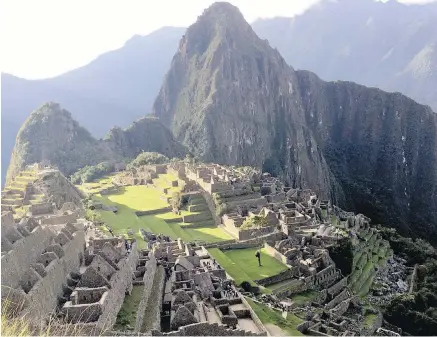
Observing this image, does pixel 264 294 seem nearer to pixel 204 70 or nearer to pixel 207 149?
pixel 207 149

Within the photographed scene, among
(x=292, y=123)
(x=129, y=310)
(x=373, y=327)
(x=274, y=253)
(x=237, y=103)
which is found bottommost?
(x=292, y=123)

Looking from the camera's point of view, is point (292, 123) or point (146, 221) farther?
point (292, 123)

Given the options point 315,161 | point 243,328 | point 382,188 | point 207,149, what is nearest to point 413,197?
point 382,188

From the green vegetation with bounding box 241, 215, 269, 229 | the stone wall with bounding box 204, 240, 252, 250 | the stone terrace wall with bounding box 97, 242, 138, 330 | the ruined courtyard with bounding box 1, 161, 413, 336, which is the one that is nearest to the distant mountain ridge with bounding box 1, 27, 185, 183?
the ruined courtyard with bounding box 1, 161, 413, 336

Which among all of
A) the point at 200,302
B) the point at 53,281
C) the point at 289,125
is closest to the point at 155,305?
the point at 200,302

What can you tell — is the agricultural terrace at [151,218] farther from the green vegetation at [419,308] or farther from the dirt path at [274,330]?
the dirt path at [274,330]

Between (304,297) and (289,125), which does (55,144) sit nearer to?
(304,297)

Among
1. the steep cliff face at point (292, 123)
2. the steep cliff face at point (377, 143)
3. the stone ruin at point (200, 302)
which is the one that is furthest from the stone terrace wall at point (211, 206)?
the steep cliff face at point (377, 143)
